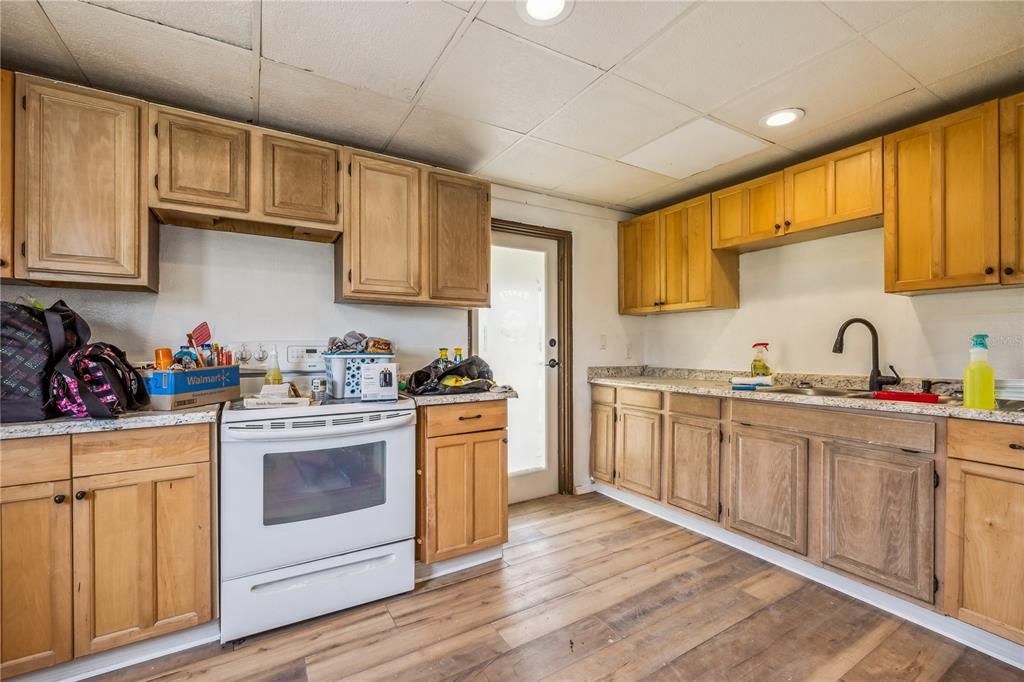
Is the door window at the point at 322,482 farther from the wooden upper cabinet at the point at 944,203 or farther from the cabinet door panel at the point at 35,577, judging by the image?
the wooden upper cabinet at the point at 944,203

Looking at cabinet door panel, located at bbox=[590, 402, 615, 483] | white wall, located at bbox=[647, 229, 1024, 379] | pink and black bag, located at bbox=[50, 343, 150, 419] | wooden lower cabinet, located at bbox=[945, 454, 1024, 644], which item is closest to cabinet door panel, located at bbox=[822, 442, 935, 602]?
wooden lower cabinet, located at bbox=[945, 454, 1024, 644]

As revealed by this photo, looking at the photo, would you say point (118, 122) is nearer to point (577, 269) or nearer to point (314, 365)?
point (314, 365)

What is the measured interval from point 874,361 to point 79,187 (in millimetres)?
4018

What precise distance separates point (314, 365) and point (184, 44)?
1.56 meters

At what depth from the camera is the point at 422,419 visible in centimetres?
233

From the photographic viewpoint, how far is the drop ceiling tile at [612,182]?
3086 millimetres

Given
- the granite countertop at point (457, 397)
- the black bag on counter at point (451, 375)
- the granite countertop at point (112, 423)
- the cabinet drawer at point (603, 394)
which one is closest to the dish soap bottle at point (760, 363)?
the cabinet drawer at point (603, 394)

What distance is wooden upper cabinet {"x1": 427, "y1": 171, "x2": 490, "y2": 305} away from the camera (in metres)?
2.70

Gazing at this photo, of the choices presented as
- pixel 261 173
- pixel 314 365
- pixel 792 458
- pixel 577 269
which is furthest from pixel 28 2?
pixel 792 458

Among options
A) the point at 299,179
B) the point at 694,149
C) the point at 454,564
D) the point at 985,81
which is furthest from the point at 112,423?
the point at 985,81

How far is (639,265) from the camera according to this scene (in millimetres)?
3773

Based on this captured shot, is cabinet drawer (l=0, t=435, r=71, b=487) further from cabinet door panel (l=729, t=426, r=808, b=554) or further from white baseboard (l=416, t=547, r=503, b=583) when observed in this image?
cabinet door panel (l=729, t=426, r=808, b=554)

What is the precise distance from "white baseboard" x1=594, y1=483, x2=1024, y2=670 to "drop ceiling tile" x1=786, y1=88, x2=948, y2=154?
232cm

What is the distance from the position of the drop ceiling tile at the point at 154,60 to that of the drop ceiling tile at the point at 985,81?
3.06 meters
